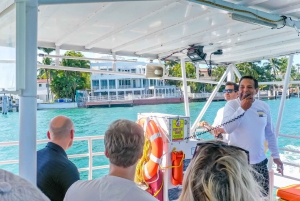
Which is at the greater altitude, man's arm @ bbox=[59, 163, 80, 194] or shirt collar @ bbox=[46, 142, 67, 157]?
shirt collar @ bbox=[46, 142, 67, 157]

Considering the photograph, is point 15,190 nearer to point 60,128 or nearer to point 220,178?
point 220,178

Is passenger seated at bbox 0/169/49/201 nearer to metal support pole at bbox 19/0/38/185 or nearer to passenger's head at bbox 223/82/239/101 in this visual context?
metal support pole at bbox 19/0/38/185

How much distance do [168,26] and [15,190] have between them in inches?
93.9

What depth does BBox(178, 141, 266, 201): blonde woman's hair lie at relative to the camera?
0.70 meters

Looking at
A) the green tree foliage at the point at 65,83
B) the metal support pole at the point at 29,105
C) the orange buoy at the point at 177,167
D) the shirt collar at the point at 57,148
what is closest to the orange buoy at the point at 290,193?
the orange buoy at the point at 177,167

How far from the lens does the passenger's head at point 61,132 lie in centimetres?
169

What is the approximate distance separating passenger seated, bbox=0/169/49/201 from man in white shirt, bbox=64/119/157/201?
693 millimetres

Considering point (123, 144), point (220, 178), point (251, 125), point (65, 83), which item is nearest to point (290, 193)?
point (251, 125)

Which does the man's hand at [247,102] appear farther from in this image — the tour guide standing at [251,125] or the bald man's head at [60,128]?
the bald man's head at [60,128]

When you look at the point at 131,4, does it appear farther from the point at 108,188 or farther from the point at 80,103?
the point at 80,103

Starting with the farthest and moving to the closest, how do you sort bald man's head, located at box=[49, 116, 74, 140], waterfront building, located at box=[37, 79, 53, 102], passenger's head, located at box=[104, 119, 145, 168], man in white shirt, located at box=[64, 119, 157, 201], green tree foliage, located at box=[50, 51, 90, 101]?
green tree foliage, located at box=[50, 51, 90, 101], waterfront building, located at box=[37, 79, 53, 102], bald man's head, located at box=[49, 116, 74, 140], passenger's head, located at box=[104, 119, 145, 168], man in white shirt, located at box=[64, 119, 157, 201]

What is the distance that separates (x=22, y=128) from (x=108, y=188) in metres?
0.52

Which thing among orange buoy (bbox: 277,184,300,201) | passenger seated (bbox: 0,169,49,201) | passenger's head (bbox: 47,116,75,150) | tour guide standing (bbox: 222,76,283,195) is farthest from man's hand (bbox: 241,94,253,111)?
passenger seated (bbox: 0,169,49,201)

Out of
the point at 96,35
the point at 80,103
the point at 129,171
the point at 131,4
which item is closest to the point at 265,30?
the point at 131,4
